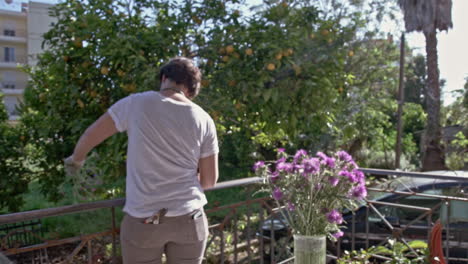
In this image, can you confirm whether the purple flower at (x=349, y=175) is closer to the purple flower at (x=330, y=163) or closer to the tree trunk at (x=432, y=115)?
the purple flower at (x=330, y=163)

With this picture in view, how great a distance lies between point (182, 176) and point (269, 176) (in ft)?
2.86

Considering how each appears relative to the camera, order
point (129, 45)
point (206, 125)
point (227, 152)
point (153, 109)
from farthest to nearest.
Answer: point (227, 152)
point (129, 45)
point (206, 125)
point (153, 109)

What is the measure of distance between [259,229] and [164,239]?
1700 millimetres

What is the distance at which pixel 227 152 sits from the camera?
1418cm

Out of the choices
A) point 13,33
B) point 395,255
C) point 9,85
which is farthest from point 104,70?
point 13,33

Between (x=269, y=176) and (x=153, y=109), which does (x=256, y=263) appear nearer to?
(x=269, y=176)

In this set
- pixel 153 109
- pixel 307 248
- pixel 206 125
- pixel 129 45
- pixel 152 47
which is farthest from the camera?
pixel 152 47

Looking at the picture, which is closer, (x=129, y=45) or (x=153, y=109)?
(x=153, y=109)

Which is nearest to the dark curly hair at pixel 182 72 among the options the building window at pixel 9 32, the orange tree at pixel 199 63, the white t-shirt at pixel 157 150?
the white t-shirt at pixel 157 150

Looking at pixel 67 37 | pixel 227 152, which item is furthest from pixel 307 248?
pixel 227 152

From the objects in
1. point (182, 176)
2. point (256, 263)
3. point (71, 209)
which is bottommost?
point (256, 263)

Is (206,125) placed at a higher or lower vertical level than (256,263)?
higher

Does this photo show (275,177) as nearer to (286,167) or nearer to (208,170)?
(286,167)

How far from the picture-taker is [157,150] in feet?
5.65
